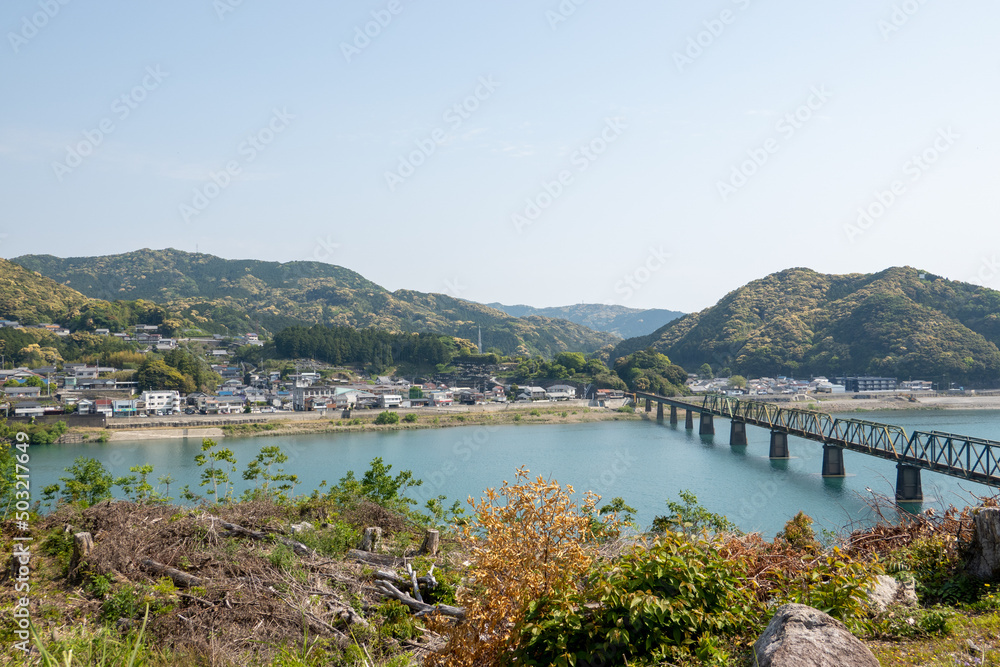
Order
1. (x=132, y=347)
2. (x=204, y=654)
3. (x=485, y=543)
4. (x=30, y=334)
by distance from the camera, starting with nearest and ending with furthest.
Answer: (x=485, y=543) < (x=204, y=654) < (x=30, y=334) < (x=132, y=347)

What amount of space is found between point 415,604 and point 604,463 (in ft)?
60.9

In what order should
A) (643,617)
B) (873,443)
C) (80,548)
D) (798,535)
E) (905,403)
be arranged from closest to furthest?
(643,617)
(80,548)
(798,535)
(873,443)
(905,403)

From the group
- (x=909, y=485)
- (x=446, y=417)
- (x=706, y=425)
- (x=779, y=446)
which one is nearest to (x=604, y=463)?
(x=779, y=446)

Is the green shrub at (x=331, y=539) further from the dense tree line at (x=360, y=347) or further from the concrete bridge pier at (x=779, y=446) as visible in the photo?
the dense tree line at (x=360, y=347)

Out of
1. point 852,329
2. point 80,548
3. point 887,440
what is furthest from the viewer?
point 852,329

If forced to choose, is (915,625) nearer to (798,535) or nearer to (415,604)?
(798,535)

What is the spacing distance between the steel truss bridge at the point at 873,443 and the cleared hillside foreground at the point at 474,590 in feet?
42.4

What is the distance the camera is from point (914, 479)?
15703mm

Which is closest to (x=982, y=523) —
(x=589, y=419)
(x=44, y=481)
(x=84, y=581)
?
(x=84, y=581)

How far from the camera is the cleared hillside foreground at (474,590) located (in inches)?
83.2

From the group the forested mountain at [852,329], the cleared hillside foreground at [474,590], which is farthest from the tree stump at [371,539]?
the forested mountain at [852,329]

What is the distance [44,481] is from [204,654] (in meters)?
17.5

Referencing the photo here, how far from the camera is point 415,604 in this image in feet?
11.3

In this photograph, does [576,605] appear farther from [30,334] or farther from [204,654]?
[30,334]
